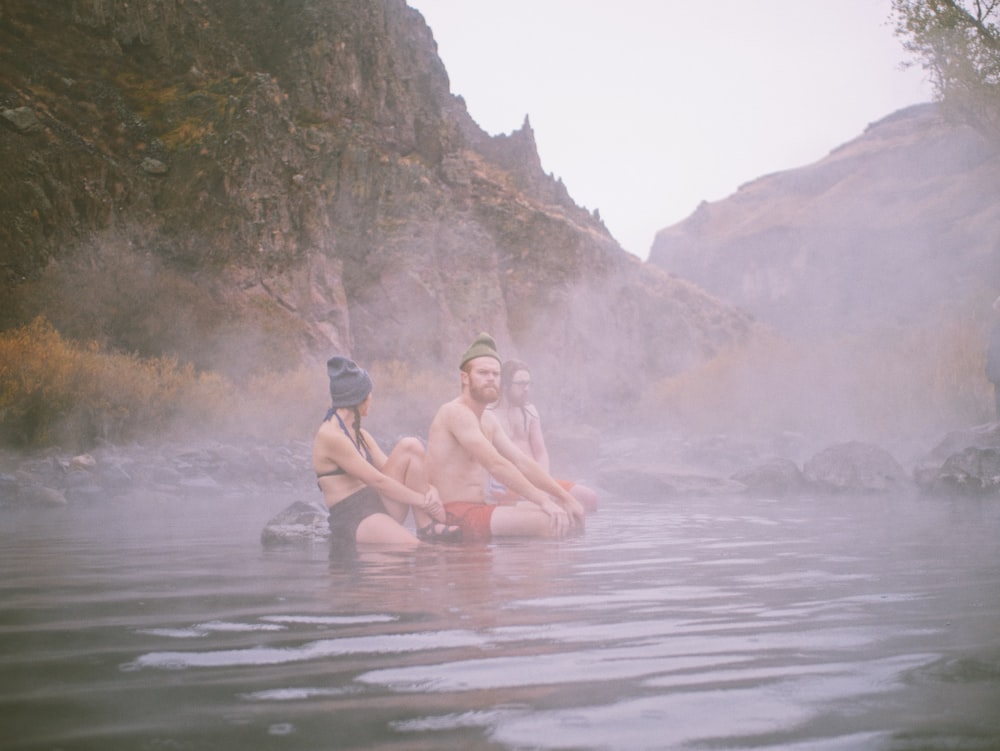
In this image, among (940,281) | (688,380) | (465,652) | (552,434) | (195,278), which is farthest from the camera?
(940,281)

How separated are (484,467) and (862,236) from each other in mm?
56009

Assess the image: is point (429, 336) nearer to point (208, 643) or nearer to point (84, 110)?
point (84, 110)

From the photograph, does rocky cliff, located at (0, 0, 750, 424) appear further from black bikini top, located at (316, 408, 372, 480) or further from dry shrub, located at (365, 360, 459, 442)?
black bikini top, located at (316, 408, 372, 480)

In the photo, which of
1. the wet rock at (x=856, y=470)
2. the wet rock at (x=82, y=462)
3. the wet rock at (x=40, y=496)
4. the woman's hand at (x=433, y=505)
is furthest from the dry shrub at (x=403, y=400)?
the woman's hand at (x=433, y=505)

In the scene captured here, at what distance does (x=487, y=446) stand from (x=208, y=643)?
3352mm

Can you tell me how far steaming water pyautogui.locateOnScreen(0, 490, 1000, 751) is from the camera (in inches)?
66.1

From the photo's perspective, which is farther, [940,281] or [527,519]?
[940,281]

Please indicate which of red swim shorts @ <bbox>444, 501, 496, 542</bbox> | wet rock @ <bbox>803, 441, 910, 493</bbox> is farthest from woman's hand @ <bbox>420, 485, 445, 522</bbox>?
wet rock @ <bbox>803, 441, 910, 493</bbox>

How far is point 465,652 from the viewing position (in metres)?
2.34

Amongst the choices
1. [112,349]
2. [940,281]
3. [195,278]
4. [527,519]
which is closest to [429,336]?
[195,278]

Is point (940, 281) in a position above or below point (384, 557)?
above

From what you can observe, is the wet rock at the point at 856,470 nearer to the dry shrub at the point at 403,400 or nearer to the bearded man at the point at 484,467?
the bearded man at the point at 484,467

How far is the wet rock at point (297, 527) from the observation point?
5.80 meters

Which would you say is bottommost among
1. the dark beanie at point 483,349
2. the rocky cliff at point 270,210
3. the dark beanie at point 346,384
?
the dark beanie at point 346,384
